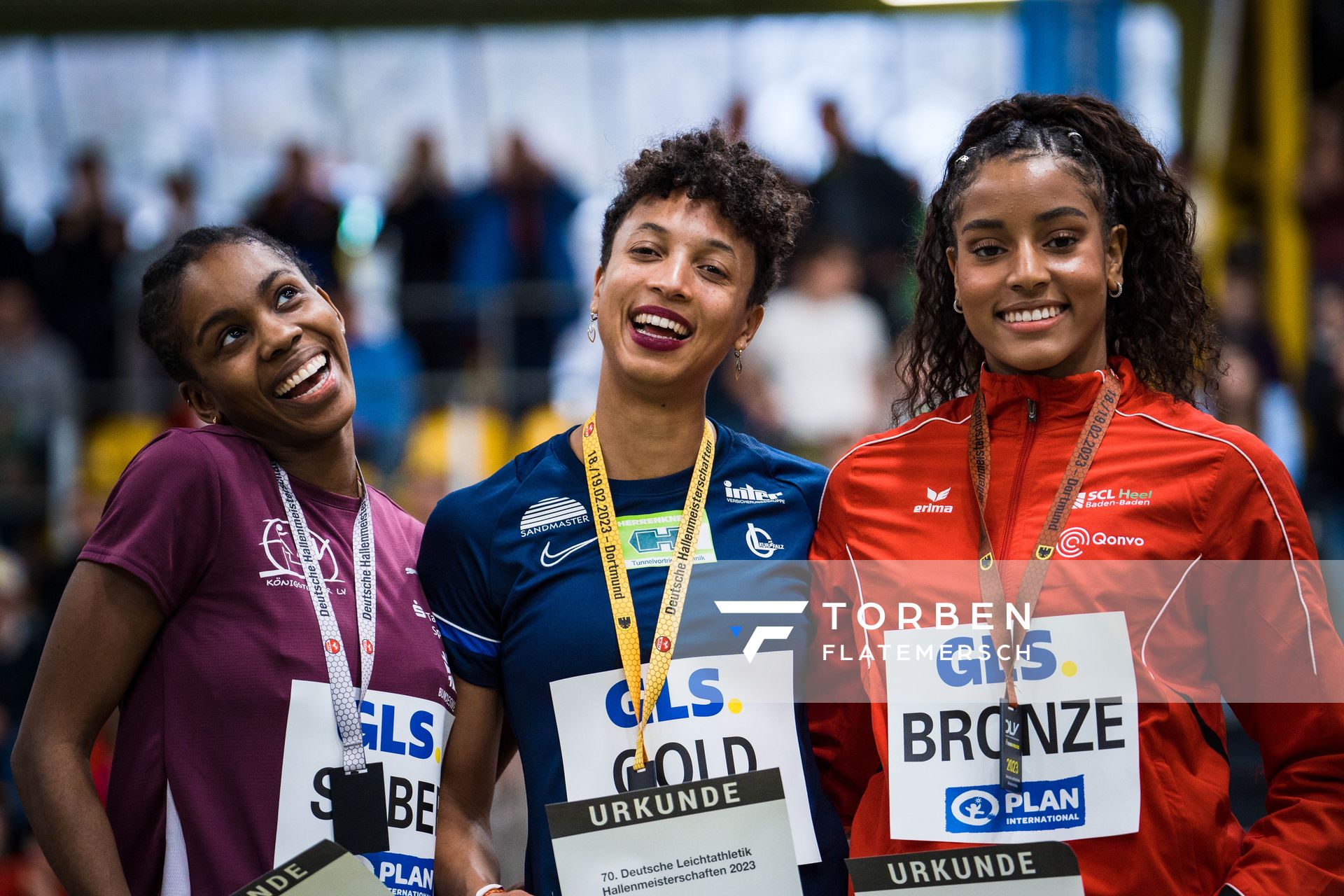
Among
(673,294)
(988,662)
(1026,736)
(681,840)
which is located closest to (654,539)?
(673,294)

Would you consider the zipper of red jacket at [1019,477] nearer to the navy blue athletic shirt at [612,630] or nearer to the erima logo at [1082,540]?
the erima logo at [1082,540]

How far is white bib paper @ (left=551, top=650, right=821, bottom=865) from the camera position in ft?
8.58

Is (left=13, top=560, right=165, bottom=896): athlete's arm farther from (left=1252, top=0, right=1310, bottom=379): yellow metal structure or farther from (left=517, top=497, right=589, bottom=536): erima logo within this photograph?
(left=1252, top=0, right=1310, bottom=379): yellow metal structure

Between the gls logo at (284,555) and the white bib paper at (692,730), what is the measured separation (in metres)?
0.50

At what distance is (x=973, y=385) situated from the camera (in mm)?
2994

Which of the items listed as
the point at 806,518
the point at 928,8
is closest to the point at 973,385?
the point at 806,518

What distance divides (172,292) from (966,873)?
1855 mm

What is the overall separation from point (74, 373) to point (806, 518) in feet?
24.8

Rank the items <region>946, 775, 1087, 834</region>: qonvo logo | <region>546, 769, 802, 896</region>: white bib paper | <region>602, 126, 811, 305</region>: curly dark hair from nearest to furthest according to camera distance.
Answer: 1. <region>946, 775, 1087, 834</region>: qonvo logo
2. <region>546, 769, 802, 896</region>: white bib paper
3. <region>602, 126, 811, 305</region>: curly dark hair

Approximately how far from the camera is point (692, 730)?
2.63 m

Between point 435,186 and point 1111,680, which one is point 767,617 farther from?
point 435,186

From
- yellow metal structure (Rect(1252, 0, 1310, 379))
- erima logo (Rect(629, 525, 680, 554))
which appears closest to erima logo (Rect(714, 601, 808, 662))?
erima logo (Rect(629, 525, 680, 554))

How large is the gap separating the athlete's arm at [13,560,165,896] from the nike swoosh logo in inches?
28.4

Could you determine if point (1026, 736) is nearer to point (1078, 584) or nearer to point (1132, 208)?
point (1078, 584)
